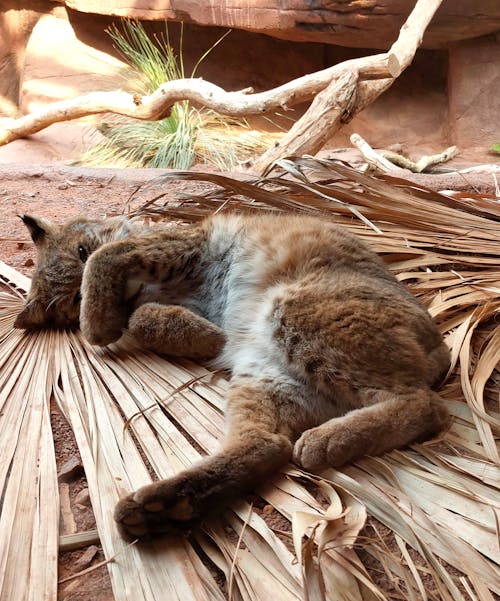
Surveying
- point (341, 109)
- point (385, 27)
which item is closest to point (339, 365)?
point (341, 109)

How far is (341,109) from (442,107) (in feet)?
22.9

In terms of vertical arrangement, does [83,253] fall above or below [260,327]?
above

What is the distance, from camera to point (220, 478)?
6.99 ft

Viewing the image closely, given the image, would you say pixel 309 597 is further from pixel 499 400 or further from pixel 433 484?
pixel 499 400

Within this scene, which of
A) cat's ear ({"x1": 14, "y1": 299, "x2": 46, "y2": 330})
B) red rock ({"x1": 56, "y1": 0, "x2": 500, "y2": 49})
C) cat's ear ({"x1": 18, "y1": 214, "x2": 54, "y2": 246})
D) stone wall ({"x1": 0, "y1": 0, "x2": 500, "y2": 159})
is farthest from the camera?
stone wall ({"x1": 0, "y1": 0, "x2": 500, "y2": 159})

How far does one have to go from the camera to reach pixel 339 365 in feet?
8.41

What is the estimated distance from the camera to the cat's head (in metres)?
3.60

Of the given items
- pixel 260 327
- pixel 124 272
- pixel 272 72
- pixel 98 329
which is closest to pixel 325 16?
pixel 272 72

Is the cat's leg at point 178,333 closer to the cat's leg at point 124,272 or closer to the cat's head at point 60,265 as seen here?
the cat's leg at point 124,272

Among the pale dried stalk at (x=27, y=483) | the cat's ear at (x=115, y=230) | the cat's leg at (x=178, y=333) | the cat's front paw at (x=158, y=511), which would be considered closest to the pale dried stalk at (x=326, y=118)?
the cat's ear at (x=115, y=230)

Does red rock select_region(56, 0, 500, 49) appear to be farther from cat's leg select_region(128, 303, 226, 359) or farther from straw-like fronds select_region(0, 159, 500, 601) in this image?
cat's leg select_region(128, 303, 226, 359)

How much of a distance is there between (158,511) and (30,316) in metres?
1.92

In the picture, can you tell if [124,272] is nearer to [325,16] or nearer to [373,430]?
[373,430]

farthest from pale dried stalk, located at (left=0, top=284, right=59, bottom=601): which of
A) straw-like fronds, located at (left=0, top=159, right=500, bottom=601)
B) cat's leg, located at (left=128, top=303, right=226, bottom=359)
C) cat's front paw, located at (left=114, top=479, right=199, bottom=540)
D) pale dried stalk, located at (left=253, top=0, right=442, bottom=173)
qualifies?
pale dried stalk, located at (left=253, top=0, right=442, bottom=173)
